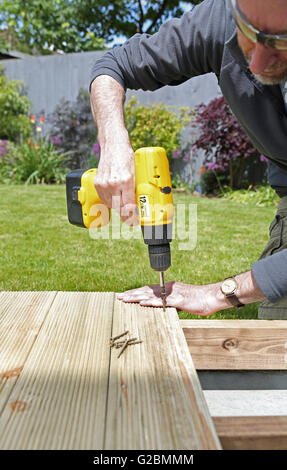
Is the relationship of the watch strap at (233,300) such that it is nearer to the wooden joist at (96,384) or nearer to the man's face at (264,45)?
the wooden joist at (96,384)

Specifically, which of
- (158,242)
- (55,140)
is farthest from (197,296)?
(55,140)

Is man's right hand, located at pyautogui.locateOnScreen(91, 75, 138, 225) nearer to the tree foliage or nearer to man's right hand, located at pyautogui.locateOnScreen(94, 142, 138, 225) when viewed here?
man's right hand, located at pyautogui.locateOnScreen(94, 142, 138, 225)

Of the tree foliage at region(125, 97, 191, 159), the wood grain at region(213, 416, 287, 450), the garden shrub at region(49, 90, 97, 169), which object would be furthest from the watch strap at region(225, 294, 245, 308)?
the garden shrub at region(49, 90, 97, 169)

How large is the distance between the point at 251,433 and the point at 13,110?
1021cm

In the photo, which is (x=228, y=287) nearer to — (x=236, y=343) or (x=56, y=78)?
(x=236, y=343)

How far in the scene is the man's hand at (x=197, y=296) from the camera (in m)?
1.78

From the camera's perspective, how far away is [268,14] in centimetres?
126

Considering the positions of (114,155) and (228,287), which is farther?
(228,287)

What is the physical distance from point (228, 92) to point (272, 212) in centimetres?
470

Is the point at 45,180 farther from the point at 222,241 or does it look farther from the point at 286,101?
the point at 286,101

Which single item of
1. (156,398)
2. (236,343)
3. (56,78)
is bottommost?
(236,343)

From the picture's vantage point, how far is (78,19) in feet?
61.5

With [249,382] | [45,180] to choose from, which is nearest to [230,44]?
[249,382]
